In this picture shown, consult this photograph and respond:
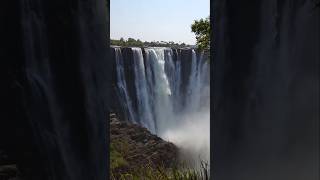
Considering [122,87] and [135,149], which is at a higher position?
[122,87]

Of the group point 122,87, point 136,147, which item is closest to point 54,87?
point 136,147

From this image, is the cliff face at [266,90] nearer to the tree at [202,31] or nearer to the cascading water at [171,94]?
the tree at [202,31]

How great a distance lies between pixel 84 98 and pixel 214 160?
4.67ft

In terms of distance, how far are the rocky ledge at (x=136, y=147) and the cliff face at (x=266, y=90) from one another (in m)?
12.5

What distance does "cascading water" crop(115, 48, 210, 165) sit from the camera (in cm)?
2450

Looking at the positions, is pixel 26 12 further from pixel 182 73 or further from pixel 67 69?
pixel 182 73

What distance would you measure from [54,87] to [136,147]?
14.2 metres

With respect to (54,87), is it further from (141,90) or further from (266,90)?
(141,90)

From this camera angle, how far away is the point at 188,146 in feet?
79.3

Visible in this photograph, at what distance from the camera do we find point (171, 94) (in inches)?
1109

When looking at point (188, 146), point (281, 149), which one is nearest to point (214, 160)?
point (281, 149)

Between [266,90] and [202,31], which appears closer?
[266,90]

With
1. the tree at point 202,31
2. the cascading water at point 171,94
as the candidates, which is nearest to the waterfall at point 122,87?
the cascading water at point 171,94

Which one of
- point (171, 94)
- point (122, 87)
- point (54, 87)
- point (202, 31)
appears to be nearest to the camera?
point (54, 87)
